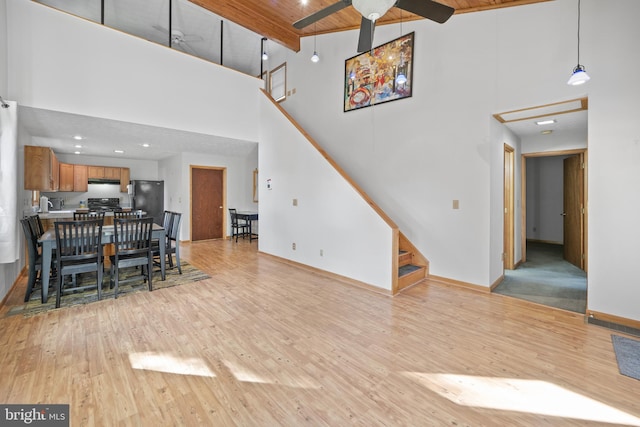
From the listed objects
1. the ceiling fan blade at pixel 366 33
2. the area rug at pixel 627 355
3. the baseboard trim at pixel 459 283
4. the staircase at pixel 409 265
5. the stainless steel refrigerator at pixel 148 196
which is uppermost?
the ceiling fan blade at pixel 366 33

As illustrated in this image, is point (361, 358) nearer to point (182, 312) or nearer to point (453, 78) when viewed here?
point (182, 312)

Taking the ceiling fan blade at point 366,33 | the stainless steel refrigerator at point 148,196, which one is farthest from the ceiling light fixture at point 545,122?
the stainless steel refrigerator at point 148,196

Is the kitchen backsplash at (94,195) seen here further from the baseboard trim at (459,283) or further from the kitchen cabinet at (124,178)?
the baseboard trim at (459,283)

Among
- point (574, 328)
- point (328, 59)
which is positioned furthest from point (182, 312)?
point (328, 59)

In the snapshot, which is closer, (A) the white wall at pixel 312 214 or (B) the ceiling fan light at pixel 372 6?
(B) the ceiling fan light at pixel 372 6

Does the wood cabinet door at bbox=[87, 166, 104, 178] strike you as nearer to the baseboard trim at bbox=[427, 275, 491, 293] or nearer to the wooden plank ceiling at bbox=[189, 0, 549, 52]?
the wooden plank ceiling at bbox=[189, 0, 549, 52]

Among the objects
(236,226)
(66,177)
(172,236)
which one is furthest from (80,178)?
(172,236)

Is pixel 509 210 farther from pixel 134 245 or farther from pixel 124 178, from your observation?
pixel 124 178

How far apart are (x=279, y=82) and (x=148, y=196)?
17.1ft

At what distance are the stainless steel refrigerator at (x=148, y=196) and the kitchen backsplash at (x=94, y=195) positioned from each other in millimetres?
305

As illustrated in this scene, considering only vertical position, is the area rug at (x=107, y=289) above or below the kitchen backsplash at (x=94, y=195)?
below

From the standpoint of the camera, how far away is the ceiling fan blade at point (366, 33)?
2482mm

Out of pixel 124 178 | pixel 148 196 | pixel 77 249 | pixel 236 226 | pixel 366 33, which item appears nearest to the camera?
pixel 366 33

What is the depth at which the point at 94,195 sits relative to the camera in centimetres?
790
